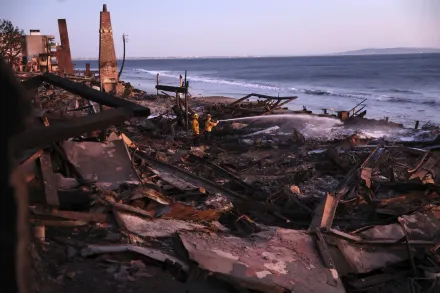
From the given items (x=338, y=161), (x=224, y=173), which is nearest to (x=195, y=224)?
(x=224, y=173)

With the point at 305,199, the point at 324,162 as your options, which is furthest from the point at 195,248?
the point at 324,162

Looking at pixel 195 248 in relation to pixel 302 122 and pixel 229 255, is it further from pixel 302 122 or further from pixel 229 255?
pixel 302 122

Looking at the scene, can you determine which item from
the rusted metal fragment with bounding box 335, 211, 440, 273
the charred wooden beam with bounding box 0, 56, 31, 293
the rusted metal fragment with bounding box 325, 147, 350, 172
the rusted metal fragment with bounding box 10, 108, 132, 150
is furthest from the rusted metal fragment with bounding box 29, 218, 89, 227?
the rusted metal fragment with bounding box 325, 147, 350, 172

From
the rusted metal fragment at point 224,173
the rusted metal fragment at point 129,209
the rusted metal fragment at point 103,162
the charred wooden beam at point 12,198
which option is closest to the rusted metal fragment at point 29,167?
the charred wooden beam at point 12,198

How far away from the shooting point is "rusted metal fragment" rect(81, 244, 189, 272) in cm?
380

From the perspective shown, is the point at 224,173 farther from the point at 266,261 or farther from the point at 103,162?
the point at 266,261

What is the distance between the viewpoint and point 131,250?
391 centimetres

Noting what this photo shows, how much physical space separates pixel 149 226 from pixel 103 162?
1.71 metres

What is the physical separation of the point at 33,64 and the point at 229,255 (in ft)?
86.5

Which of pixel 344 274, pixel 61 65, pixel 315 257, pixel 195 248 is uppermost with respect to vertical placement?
pixel 61 65

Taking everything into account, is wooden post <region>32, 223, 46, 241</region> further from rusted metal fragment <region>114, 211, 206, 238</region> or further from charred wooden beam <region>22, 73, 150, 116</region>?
charred wooden beam <region>22, 73, 150, 116</region>

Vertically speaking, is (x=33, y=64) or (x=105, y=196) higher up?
(x=33, y=64)

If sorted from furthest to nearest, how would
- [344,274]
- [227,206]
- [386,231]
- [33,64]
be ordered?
[33,64] < [227,206] < [386,231] < [344,274]

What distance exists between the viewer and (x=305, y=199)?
8.05 metres
